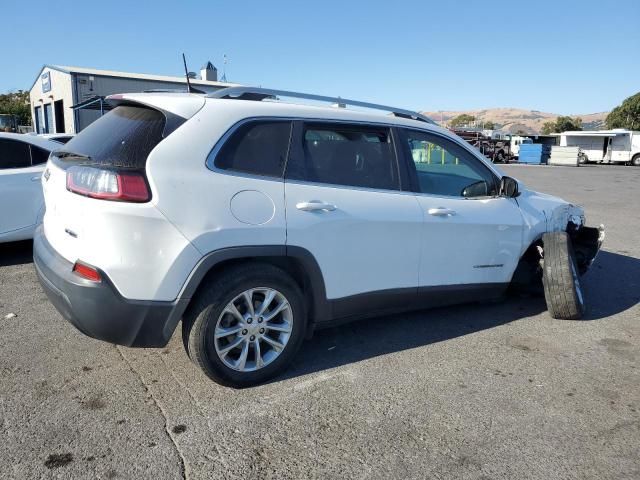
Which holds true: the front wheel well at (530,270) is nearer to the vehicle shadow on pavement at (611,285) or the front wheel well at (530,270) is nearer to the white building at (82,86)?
the vehicle shadow on pavement at (611,285)

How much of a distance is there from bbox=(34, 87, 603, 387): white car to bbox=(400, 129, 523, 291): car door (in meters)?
0.02

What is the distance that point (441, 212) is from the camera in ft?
12.6

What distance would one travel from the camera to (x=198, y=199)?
2.86m

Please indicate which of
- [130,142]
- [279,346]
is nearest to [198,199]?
[130,142]

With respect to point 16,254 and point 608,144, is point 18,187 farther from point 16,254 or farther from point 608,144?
point 608,144

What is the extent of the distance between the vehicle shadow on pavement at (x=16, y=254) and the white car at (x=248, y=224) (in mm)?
3184

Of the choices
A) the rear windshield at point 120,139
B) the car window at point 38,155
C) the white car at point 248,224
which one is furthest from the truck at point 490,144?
the rear windshield at point 120,139

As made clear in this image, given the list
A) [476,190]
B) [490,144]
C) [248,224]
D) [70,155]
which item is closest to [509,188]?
[476,190]

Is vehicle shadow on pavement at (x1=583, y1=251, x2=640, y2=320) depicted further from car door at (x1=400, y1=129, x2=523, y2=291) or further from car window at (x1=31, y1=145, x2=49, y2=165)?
car window at (x1=31, y1=145, x2=49, y2=165)

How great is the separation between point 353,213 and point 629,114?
81.0 m

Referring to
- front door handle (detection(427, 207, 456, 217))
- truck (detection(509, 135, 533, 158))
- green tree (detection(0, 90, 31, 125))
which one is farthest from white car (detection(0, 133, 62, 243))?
green tree (detection(0, 90, 31, 125))

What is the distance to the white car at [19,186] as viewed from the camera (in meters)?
5.72

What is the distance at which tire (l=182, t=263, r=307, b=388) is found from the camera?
301 cm

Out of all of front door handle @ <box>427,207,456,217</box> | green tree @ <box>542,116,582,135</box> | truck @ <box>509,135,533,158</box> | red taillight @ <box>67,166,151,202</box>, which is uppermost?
green tree @ <box>542,116,582,135</box>
